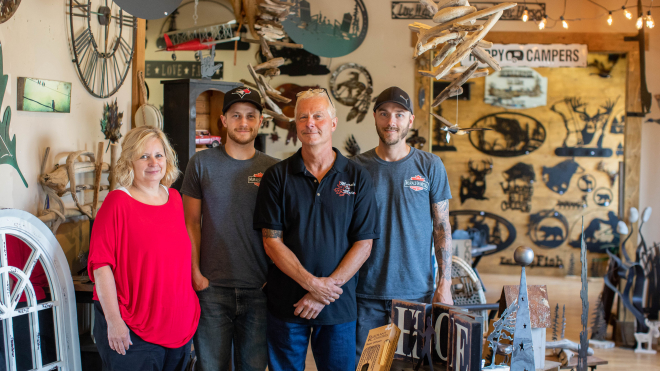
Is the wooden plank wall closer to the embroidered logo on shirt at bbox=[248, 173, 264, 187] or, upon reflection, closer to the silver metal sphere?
the embroidered logo on shirt at bbox=[248, 173, 264, 187]

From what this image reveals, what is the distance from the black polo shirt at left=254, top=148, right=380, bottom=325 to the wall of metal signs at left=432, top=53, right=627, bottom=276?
5968 millimetres

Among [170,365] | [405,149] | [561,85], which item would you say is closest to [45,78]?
[170,365]

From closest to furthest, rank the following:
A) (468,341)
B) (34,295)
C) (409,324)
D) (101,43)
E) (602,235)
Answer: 1. (468,341)
2. (409,324)
3. (34,295)
4. (101,43)
5. (602,235)

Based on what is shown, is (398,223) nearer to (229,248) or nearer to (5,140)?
(229,248)

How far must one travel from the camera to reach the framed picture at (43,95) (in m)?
2.38

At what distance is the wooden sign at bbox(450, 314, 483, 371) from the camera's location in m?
1.30

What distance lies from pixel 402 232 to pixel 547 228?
6.22 meters

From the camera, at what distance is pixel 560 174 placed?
25.8 ft

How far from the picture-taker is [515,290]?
1754 mm

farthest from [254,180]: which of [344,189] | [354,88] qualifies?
[354,88]

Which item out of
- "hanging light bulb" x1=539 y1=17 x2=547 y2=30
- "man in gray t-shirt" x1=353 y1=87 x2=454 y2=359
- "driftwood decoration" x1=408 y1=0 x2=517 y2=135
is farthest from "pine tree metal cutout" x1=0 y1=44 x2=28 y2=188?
"hanging light bulb" x1=539 y1=17 x2=547 y2=30

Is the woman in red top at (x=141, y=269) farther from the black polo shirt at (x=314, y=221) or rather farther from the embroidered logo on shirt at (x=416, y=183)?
the embroidered logo on shirt at (x=416, y=183)

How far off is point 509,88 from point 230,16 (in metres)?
4.34

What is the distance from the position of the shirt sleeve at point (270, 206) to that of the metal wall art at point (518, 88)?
21.2 ft
